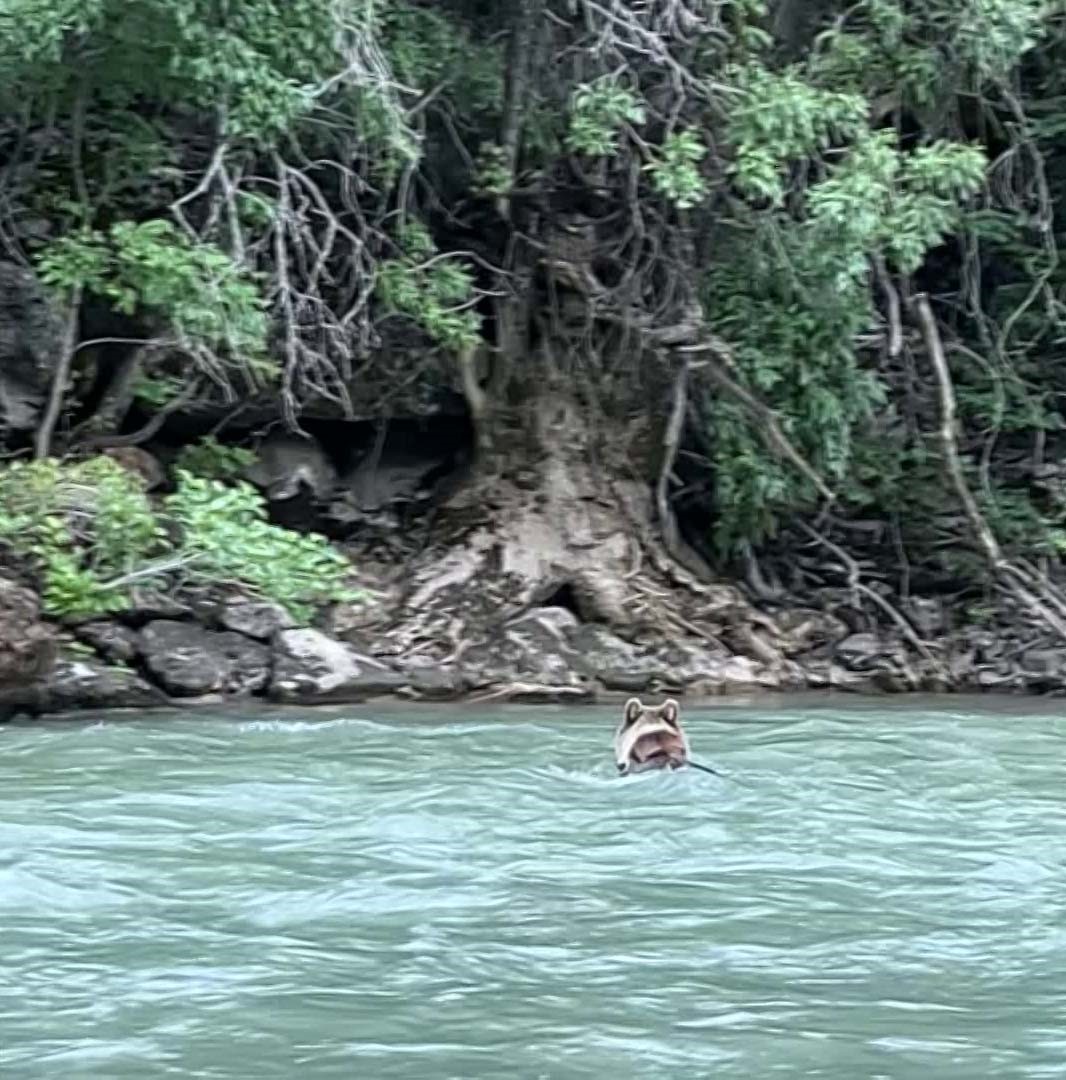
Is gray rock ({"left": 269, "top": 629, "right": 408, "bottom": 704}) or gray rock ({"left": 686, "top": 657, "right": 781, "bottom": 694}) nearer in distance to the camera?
gray rock ({"left": 269, "top": 629, "right": 408, "bottom": 704})

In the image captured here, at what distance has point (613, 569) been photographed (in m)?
13.7

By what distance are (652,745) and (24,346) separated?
5.47 metres

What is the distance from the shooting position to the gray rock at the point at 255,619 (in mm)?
11578

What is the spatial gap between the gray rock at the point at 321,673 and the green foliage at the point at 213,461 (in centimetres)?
163

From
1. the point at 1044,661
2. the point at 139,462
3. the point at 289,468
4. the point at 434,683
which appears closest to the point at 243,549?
the point at 434,683

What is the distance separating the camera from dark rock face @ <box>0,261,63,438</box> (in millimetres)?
12211

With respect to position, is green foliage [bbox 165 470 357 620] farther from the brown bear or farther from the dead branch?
the brown bear

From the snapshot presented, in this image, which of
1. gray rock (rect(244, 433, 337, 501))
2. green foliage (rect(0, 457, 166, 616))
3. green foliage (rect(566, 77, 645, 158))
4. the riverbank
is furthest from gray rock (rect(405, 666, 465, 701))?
green foliage (rect(566, 77, 645, 158))

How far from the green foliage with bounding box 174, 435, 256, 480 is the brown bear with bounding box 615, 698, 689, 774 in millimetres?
5265

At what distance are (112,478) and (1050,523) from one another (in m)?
6.65

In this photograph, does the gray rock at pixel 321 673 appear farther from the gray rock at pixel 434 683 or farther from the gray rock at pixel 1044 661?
the gray rock at pixel 1044 661

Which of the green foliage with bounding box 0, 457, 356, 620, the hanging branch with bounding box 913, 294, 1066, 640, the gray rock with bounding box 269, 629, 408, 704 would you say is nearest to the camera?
the green foliage with bounding box 0, 457, 356, 620

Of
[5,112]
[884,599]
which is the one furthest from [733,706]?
[5,112]

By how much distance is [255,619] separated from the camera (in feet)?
38.3
